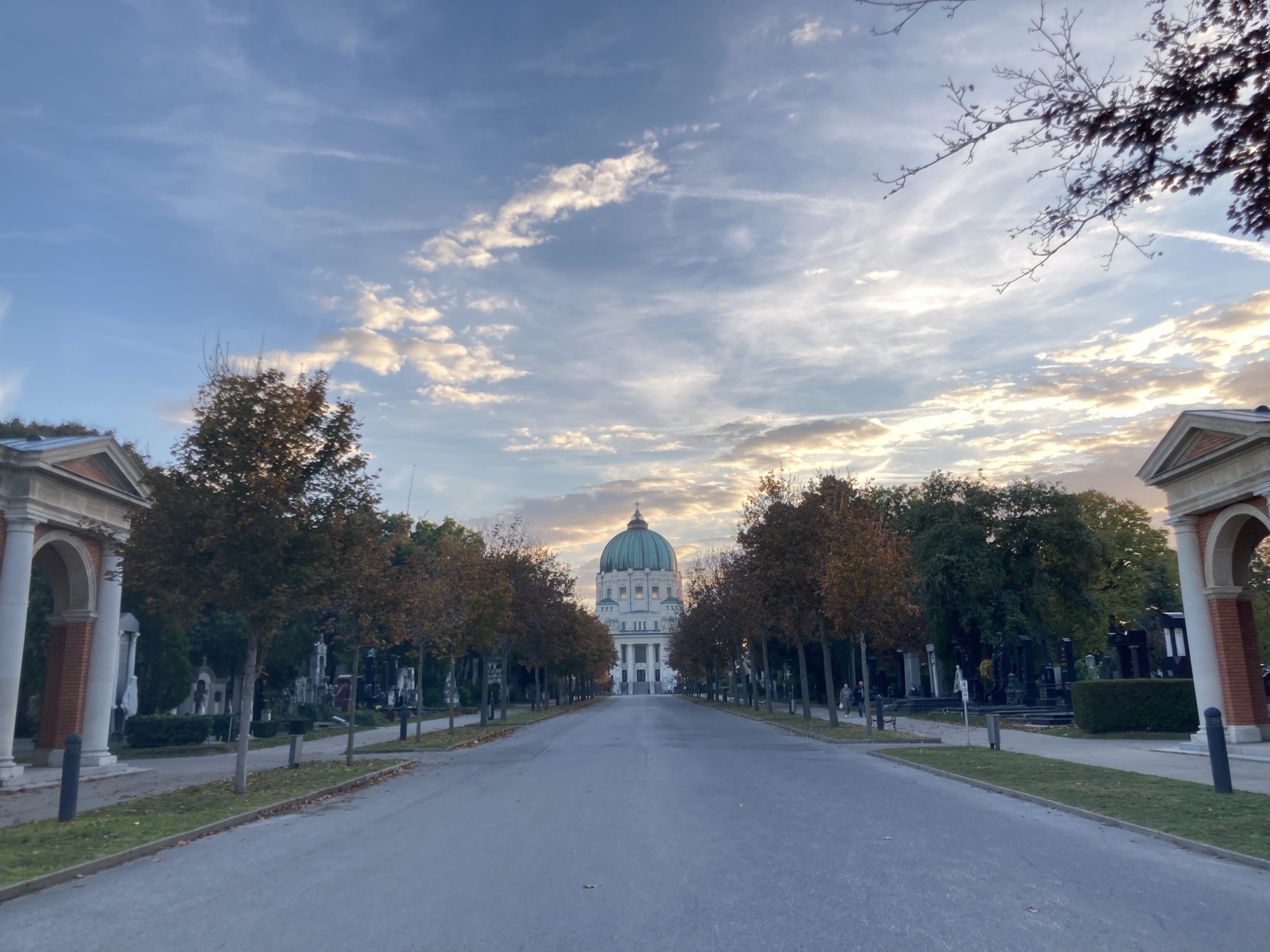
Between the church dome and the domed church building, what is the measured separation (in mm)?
124

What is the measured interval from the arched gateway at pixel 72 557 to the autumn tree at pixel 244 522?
3.73m

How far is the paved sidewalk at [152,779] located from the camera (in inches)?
607

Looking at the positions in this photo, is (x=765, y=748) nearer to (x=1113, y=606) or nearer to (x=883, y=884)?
(x=883, y=884)

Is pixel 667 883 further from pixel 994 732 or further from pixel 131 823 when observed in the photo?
pixel 994 732

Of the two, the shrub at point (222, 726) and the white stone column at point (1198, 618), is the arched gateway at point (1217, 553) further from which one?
the shrub at point (222, 726)

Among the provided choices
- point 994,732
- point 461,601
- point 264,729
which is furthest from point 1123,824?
point 264,729

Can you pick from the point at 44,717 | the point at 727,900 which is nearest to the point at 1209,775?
the point at 727,900

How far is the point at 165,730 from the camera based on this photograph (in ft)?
99.4

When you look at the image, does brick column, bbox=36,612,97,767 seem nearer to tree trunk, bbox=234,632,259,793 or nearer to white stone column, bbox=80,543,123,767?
white stone column, bbox=80,543,123,767

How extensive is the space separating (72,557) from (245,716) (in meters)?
8.05

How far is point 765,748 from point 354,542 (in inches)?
511

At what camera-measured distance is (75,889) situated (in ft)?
30.4

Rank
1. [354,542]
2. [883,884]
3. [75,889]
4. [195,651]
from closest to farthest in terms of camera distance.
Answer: [883,884]
[75,889]
[354,542]
[195,651]

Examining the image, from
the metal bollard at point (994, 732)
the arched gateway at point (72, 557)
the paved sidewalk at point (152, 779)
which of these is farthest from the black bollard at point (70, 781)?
the metal bollard at point (994, 732)
